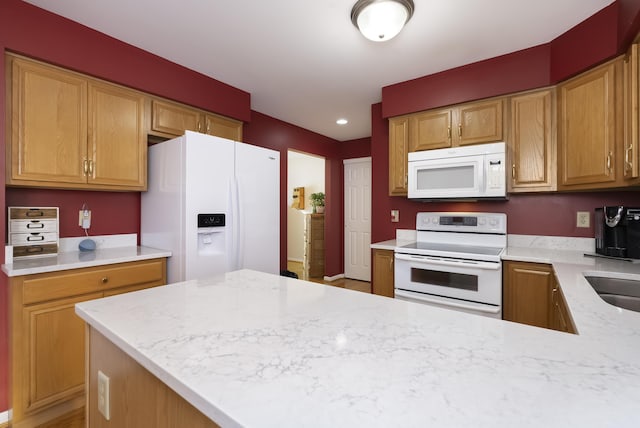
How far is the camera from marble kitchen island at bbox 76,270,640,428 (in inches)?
18.2

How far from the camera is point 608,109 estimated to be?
190 centimetres

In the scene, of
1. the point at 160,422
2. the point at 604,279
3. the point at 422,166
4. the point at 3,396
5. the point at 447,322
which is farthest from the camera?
the point at 422,166

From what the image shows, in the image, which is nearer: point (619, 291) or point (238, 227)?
point (619, 291)

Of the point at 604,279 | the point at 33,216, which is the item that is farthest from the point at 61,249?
the point at 604,279

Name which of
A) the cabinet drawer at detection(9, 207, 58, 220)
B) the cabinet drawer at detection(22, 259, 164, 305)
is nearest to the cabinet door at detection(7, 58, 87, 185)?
the cabinet drawer at detection(9, 207, 58, 220)

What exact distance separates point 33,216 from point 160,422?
2045mm

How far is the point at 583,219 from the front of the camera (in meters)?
2.37

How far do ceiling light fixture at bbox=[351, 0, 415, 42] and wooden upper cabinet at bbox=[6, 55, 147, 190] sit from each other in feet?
5.73

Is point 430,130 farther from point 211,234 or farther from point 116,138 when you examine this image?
point 116,138

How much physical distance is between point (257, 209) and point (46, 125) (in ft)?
4.84

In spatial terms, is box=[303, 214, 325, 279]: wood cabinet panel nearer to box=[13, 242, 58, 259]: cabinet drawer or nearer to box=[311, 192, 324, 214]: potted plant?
box=[311, 192, 324, 214]: potted plant

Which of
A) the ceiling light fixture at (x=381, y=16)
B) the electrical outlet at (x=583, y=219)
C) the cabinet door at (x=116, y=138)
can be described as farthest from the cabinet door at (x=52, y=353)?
the electrical outlet at (x=583, y=219)

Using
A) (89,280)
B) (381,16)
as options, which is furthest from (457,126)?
(89,280)

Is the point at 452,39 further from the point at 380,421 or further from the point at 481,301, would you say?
the point at 380,421
